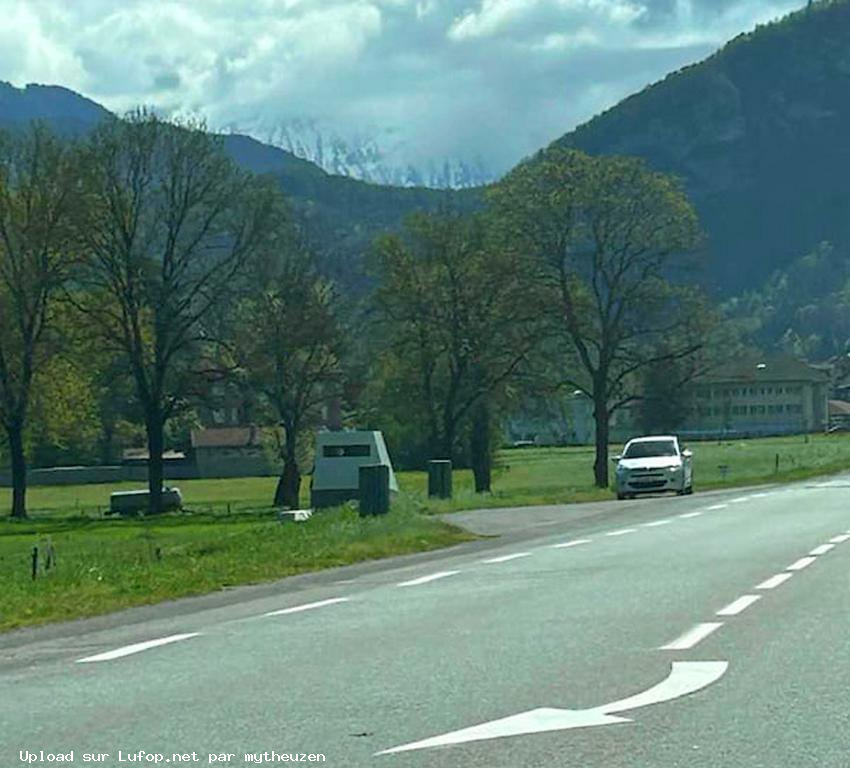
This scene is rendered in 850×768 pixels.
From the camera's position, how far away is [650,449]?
49.1 meters

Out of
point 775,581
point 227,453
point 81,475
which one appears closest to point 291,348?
point 775,581

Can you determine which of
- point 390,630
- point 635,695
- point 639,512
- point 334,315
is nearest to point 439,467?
point 639,512

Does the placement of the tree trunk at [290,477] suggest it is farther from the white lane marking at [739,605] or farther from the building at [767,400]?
the building at [767,400]

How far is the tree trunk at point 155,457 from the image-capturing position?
63.3 m

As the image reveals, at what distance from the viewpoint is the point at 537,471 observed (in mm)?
87125

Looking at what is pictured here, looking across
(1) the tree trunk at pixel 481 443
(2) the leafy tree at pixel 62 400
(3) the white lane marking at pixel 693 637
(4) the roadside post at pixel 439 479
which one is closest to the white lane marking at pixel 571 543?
(3) the white lane marking at pixel 693 637

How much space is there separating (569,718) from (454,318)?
5638cm

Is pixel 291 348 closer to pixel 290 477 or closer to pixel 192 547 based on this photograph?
pixel 290 477

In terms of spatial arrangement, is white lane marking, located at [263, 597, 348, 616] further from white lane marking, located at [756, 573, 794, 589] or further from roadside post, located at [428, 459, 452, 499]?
roadside post, located at [428, 459, 452, 499]

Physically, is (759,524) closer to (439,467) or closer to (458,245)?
(439,467)

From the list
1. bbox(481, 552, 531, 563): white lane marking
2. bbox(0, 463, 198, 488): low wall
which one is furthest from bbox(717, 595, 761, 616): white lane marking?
bbox(0, 463, 198, 488): low wall

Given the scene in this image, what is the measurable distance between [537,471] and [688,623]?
73.2 metres

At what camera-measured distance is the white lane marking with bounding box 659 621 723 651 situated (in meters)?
12.6

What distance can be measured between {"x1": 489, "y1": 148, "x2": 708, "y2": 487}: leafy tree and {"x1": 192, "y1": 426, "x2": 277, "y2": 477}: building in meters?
54.2
